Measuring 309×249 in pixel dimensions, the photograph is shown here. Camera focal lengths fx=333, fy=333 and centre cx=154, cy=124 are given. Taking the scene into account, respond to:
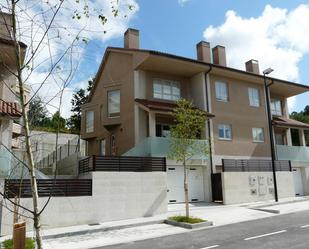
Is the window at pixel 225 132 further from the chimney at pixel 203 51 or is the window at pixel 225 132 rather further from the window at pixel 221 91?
the chimney at pixel 203 51

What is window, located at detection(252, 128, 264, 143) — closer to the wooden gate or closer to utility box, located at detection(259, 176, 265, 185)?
utility box, located at detection(259, 176, 265, 185)

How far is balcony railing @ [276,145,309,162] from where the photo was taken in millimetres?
25578

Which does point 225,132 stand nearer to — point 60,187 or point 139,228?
point 139,228

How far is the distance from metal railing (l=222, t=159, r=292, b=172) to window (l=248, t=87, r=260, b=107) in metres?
5.18

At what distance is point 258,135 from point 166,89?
27.3ft

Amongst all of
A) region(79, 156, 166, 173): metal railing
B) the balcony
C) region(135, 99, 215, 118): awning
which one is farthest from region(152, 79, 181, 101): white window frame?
region(79, 156, 166, 173): metal railing

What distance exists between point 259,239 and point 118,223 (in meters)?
6.49

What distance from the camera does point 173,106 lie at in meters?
21.6

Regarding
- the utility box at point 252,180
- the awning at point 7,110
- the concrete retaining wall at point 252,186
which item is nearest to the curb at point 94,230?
the awning at point 7,110

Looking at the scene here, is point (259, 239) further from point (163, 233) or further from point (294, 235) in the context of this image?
point (163, 233)

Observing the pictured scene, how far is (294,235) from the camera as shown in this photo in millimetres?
10891

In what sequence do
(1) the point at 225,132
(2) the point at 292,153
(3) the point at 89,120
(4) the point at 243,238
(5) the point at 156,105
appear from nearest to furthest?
(4) the point at 243,238
(5) the point at 156,105
(1) the point at 225,132
(2) the point at 292,153
(3) the point at 89,120

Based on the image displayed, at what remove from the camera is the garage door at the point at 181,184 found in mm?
20031

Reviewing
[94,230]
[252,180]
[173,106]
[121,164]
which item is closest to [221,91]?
[173,106]
